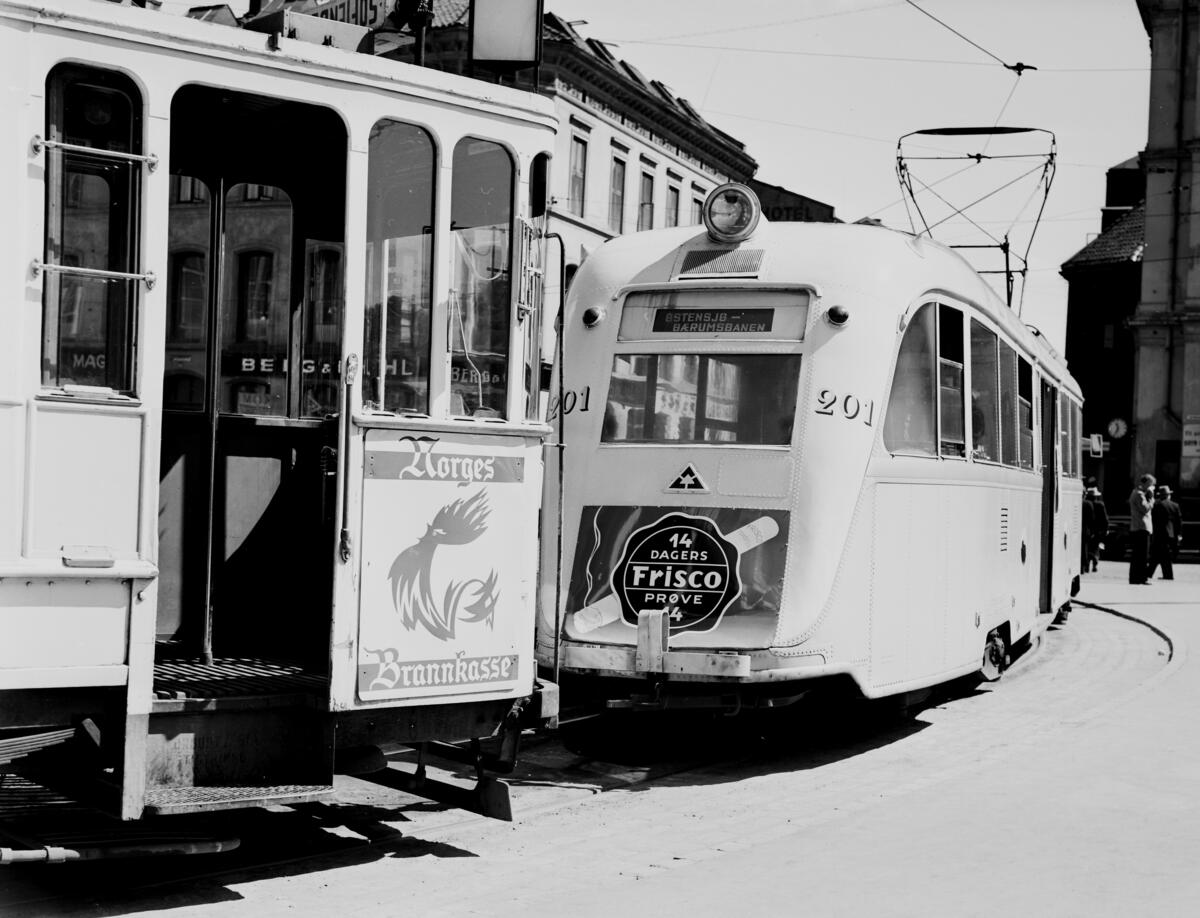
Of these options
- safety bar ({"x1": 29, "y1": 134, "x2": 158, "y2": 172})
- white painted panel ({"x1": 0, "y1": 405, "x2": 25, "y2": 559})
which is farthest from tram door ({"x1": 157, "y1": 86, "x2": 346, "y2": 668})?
white painted panel ({"x1": 0, "y1": 405, "x2": 25, "y2": 559})

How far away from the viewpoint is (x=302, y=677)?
656 cm

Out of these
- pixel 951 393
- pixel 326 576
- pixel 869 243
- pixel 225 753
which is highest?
pixel 869 243

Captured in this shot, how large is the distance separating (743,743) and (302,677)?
4428 mm

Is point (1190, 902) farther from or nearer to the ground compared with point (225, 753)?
nearer to the ground

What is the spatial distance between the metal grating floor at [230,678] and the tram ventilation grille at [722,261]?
4.00m

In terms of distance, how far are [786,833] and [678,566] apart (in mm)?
2095

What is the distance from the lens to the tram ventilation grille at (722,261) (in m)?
9.65

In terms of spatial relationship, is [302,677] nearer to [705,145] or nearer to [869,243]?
[869,243]

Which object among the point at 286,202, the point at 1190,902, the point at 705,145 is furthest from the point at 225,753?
the point at 705,145

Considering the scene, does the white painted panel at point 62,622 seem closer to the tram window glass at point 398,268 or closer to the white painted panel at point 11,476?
the white painted panel at point 11,476

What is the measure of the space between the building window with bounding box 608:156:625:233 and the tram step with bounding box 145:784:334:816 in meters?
38.8

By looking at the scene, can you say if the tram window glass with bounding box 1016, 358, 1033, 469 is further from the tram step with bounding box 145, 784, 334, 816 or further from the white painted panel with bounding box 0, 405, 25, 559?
the white painted panel with bounding box 0, 405, 25, 559

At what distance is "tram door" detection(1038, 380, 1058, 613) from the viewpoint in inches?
596

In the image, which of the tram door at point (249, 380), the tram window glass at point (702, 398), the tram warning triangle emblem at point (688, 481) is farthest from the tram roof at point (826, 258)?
the tram door at point (249, 380)
